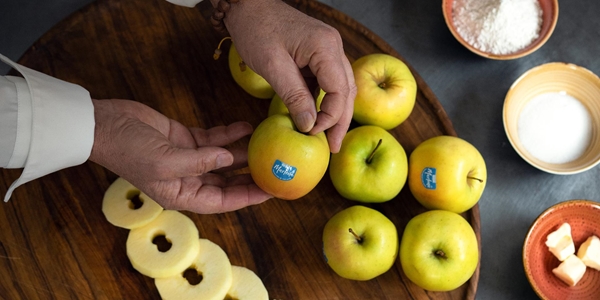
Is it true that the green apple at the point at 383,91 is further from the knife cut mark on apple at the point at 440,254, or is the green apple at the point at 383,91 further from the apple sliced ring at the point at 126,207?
the apple sliced ring at the point at 126,207

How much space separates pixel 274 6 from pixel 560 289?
109 centimetres

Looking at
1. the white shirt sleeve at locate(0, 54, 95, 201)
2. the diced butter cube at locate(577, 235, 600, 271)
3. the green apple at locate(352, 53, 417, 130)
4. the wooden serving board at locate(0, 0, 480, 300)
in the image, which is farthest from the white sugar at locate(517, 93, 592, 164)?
the white shirt sleeve at locate(0, 54, 95, 201)

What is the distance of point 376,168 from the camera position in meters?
1.21

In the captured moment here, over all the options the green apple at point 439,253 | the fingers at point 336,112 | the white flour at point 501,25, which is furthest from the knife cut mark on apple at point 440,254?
the white flour at point 501,25

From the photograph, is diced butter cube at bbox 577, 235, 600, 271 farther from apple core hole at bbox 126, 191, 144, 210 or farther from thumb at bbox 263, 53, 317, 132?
apple core hole at bbox 126, 191, 144, 210

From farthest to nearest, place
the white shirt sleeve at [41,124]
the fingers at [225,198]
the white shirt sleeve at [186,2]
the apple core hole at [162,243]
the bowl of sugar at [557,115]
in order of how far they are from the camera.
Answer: the bowl of sugar at [557,115] < the white shirt sleeve at [186,2] < the apple core hole at [162,243] < the fingers at [225,198] < the white shirt sleeve at [41,124]

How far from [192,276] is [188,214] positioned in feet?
0.49

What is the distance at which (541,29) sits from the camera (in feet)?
5.46

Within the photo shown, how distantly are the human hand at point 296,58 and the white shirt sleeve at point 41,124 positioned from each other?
1.23 ft

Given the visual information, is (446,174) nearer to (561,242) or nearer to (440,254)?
(440,254)

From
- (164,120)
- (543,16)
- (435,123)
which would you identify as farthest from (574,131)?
(164,120)

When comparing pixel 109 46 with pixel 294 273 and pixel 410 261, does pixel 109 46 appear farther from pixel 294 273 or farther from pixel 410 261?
pixel 410 261

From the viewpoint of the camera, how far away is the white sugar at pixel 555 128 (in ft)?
5.15

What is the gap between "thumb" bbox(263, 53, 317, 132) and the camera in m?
1.04
